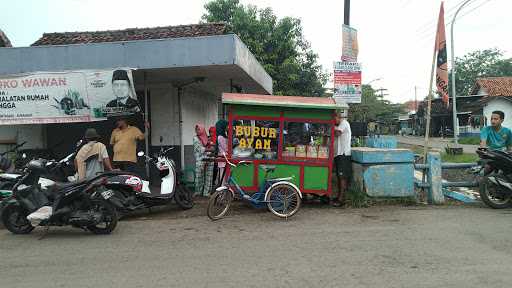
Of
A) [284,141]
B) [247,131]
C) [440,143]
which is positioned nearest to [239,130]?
[247,131]

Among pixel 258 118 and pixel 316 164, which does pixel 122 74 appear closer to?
pixel 258 118

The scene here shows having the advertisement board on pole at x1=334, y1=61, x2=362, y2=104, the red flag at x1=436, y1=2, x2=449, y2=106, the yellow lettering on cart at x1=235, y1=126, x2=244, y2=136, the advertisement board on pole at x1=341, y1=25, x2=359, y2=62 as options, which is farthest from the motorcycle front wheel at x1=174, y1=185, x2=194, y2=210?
the red flag at x1=436, y1=2, x2=449, y2=106

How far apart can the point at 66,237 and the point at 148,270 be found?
219cm

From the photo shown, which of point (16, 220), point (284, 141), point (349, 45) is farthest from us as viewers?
point (349, 45)

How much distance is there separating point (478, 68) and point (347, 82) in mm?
65191

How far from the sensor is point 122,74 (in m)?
8.27

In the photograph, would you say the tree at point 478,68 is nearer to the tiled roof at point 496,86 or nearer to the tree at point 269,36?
the tiled roof at point 496,86

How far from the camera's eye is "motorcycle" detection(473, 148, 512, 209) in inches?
293

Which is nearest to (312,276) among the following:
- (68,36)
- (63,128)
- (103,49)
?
(103,49)

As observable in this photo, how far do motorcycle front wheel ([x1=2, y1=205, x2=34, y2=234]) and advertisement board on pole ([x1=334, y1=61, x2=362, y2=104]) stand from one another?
6.30 metres

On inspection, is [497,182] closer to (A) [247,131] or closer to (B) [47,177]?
(A) [247,131]

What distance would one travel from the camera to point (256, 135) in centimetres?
764

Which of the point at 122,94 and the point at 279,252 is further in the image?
the point at 122,94

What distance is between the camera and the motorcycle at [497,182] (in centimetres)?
744
